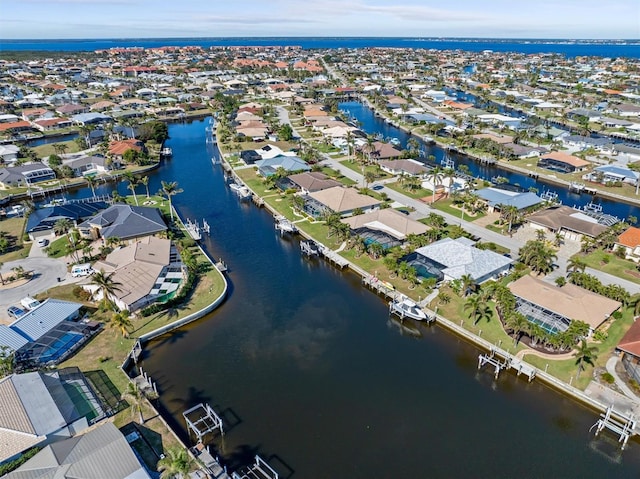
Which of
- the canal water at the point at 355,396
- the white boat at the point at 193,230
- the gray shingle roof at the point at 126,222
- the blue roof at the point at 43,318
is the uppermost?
the gray shingle roof at the point at 126,222

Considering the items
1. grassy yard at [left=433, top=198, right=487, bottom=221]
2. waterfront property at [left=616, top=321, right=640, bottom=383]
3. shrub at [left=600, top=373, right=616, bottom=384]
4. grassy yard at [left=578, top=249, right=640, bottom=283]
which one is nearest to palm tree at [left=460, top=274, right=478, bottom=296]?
waterfront property at [left=616, top=321, right=640, bottom=383]

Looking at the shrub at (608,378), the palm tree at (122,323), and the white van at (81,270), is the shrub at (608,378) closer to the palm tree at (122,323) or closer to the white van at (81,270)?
the palm tree at (122,323)

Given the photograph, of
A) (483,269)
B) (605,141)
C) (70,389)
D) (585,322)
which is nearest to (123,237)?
(70,389)

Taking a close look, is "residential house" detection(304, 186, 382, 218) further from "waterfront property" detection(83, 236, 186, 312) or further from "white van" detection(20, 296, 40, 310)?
"white van" detection(20, 296, 40, 310)

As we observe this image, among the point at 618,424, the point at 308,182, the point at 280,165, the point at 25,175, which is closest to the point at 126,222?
the point at 308,182

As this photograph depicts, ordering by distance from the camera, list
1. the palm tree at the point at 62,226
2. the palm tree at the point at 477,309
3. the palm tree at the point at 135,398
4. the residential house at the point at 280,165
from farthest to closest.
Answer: the residential house at the point at 280,165, the palm tree at the point at 62,226, the palm tree at the point at 477,309, the palm tree at the point at 135,398

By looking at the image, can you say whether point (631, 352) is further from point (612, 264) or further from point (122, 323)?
point (122, 323)

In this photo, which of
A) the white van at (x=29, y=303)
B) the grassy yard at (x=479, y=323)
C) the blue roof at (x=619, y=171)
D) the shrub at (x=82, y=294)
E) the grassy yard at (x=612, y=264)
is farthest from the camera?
the blue roof at (x=619, y=171)

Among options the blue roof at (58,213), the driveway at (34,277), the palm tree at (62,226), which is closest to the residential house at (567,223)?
the driveway at (34,277)
